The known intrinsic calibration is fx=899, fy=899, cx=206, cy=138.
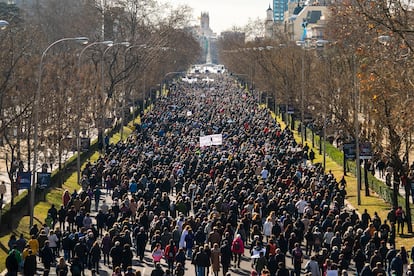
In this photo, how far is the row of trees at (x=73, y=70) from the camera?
1539 inches

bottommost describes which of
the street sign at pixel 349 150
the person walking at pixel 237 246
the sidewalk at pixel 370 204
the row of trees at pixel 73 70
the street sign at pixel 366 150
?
the sidewalk at pixel 370 204

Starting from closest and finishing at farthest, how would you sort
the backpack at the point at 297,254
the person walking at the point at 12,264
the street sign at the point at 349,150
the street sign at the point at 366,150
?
the person walking at the point at 12,264
the backpack at the point at 297,254
the street sign at the point at 366,150
the street sign at the point at 349,150

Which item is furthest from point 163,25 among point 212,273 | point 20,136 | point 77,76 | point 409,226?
point 212,273

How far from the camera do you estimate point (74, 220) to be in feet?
95.0

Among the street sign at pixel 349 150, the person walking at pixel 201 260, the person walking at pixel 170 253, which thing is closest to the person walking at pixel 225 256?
the person walking at pixel 201 260

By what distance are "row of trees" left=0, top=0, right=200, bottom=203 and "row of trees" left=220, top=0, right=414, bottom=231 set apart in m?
11.8

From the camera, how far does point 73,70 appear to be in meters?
54.9

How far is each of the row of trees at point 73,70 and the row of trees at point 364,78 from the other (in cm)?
1180

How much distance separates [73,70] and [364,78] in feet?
98.5

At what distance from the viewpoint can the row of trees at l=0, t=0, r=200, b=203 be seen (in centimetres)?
3909

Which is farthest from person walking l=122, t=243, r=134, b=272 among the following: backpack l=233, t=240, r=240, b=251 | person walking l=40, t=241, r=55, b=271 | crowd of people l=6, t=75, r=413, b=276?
backpack l=233, t=240, r=240, b=251

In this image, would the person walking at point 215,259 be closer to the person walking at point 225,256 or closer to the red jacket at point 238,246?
the person walking at point 225,256

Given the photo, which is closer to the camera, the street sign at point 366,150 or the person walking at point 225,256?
the person walking at point 225,256

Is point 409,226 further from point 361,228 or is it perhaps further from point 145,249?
point 145,249
